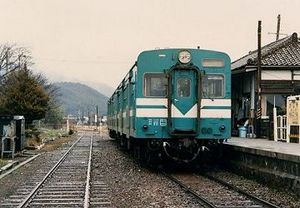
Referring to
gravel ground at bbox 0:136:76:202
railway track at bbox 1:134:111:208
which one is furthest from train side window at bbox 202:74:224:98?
gravel ground at bbox 0:136:76:202

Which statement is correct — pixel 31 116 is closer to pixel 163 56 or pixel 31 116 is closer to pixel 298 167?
pixel 163 56

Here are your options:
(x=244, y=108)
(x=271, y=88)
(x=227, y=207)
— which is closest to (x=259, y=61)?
(x=271, y=88)

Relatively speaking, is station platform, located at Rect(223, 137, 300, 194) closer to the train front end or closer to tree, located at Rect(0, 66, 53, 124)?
the train front end

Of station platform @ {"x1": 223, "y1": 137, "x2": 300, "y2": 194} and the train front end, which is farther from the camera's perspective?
the train front end

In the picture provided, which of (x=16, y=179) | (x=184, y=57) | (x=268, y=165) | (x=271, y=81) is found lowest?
(x=16, y=179)

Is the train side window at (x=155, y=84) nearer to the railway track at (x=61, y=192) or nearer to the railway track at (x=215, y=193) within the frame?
the railway track at (x=215, y=193)

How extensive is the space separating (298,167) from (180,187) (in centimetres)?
263

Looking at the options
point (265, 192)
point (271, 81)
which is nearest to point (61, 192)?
point (265, 192)

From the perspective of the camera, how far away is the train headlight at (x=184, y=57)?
15.1 meters

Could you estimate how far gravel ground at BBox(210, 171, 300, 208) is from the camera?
10523 mm

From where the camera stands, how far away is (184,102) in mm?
14953

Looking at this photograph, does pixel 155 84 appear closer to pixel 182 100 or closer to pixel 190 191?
pixel 182 100

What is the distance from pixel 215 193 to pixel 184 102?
383 centimetres

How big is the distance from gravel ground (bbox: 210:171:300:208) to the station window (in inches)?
95.1
